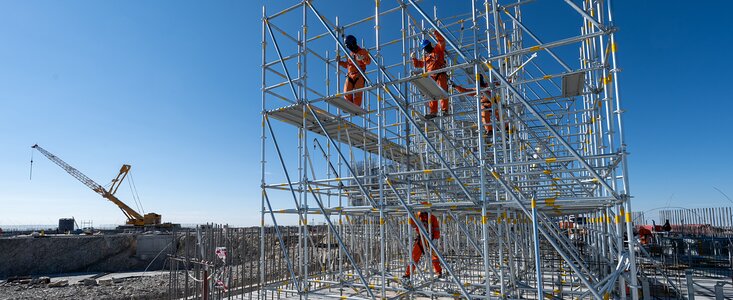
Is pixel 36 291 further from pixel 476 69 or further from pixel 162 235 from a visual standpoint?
pixel 476 69

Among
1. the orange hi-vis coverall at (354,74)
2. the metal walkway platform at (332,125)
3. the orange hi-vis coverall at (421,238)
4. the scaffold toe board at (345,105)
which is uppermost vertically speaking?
the orange hi-vis coverall at (354,74)

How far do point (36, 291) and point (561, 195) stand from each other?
20257mm


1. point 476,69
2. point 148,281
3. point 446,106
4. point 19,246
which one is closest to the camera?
point 476,69

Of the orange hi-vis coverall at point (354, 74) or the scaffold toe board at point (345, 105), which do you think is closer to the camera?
the scaffold toe board at point (345, 105)

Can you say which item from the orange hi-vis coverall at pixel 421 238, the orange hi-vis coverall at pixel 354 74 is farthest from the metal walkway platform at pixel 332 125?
the orange hi-vis coverall at pixel 421 238

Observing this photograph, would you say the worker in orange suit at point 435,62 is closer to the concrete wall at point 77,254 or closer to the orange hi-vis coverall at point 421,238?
the orange hi-vis coverall at point 421,238

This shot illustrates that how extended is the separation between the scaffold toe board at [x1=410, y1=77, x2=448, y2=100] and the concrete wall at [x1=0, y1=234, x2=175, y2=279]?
1103 inches

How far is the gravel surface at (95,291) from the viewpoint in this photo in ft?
53.5

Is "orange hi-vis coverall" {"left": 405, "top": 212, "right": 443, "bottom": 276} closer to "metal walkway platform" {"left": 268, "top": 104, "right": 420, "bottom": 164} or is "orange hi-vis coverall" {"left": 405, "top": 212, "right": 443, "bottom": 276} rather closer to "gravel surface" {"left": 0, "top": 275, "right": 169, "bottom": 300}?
"metal walkway platform" {"left": 268, "top": 104, "right": 420, "bottom": 164}

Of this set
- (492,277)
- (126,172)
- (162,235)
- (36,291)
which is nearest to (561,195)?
(492,277)

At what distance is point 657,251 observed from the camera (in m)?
17.9

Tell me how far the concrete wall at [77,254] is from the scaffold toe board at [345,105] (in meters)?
26.2

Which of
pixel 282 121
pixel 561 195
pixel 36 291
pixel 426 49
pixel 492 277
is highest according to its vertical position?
pixel 426 49

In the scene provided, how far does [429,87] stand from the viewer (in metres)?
8.30
